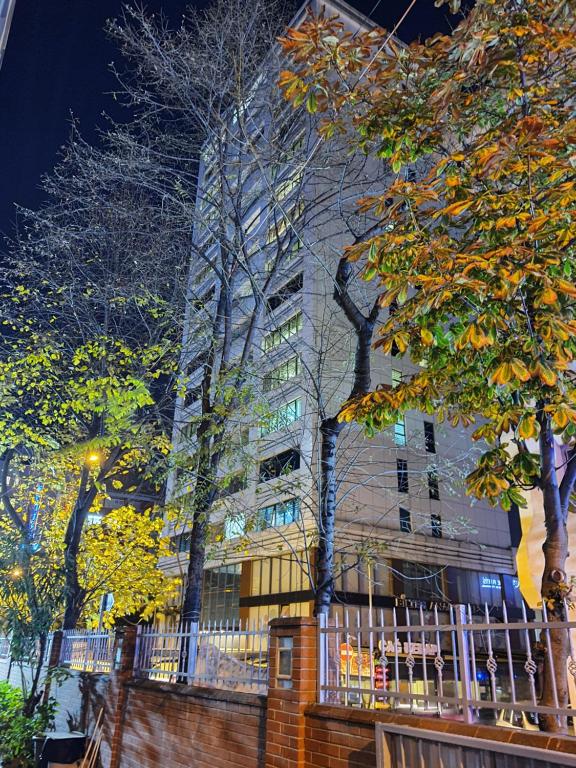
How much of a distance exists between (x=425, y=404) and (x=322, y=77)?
3.59 m

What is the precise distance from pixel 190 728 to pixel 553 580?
16.7 feet

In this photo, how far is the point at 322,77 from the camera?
20.3 feet

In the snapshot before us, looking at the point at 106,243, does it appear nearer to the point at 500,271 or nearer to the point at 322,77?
the point at 322,77

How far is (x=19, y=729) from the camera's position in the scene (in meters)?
11.2

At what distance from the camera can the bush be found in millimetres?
10492

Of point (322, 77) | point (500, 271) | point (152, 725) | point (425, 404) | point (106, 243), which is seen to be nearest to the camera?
point (500, 271)

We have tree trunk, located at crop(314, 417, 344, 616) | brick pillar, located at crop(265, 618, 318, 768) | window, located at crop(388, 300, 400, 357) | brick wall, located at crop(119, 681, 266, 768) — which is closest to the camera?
brick pillar, located at crop(265, 618, 318, 768)

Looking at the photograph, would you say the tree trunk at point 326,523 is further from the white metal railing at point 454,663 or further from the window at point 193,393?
the window at point 193,393

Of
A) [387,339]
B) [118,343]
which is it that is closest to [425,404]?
[387,339]

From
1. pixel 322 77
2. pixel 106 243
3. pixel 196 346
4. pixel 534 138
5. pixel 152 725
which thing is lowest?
pixel 152 725

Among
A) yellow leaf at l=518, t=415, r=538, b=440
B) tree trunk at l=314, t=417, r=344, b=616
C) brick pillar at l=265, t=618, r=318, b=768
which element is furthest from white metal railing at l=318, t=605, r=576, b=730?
tree trunk at l=314, t=417, r=344, b=616

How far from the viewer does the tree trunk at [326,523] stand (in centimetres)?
800

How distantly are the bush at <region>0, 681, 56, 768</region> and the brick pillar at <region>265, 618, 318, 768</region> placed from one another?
6.86 metres

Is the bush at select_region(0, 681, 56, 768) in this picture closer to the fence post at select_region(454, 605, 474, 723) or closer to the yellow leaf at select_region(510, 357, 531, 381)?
the fence post at select_region(454, 605, 474, 723)
